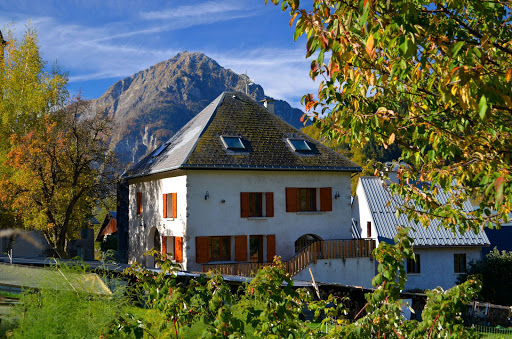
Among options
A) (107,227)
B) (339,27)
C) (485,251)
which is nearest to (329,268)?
(485,251)

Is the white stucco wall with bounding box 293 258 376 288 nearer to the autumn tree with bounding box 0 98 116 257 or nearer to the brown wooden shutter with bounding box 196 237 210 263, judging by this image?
the brown wooden shutter with bounding box 196 237 210 263

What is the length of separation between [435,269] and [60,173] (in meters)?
20.6

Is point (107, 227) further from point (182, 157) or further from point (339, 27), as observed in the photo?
point (339, 27)

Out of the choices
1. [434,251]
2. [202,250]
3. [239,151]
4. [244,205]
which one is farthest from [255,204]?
[434,251]

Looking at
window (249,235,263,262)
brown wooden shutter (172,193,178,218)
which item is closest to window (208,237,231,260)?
window (249,235,263,262)

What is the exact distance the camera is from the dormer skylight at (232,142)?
89.1 feet

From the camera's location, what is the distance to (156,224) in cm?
2919

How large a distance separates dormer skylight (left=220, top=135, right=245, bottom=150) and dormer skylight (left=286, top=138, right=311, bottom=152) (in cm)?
272

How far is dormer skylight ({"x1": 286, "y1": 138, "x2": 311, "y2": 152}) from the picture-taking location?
28.5 meters

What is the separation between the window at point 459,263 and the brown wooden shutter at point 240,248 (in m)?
13.0

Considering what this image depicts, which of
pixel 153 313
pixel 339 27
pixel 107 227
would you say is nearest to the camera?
pixel 339 27

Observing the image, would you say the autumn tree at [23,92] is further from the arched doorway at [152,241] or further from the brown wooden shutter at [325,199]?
the brown wooden shutter at [325,199]

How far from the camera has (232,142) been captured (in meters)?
27.5

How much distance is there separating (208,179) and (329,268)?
6875mm
